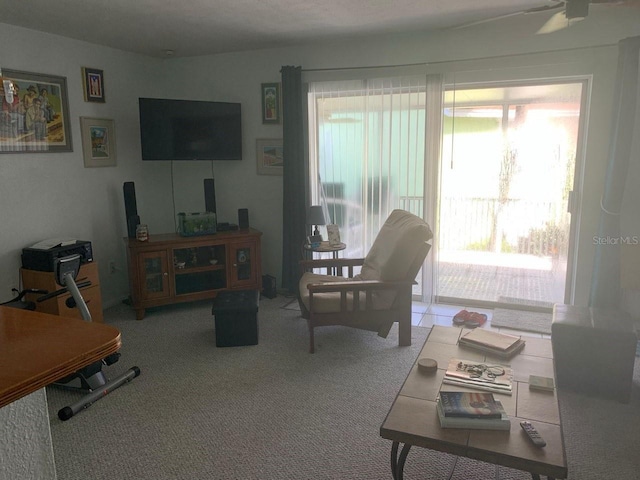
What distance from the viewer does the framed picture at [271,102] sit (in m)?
4.50

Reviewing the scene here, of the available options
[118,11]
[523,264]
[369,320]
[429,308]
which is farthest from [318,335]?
[118,11]

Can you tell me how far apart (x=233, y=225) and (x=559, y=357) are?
9.99ft

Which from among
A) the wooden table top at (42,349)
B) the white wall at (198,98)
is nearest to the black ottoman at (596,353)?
the white wall at (198,98)

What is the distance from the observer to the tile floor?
152 inches

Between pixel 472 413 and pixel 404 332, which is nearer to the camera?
pixel 472 413

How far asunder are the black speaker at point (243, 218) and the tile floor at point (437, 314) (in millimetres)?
1784

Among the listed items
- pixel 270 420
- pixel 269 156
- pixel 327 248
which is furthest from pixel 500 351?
pixel 269 156

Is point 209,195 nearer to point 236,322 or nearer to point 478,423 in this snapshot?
point 236,322

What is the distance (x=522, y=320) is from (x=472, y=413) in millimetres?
2426

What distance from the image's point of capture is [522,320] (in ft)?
12.8

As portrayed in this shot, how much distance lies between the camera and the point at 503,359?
2275mm

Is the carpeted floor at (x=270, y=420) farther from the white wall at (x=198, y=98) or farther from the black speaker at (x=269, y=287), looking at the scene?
the white wall at (x=198, y=98)

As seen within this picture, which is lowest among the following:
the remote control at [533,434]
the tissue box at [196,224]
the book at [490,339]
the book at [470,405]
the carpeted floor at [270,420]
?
the carpeted floor at [270,420]

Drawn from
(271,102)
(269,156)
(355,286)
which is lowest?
(355,286)
